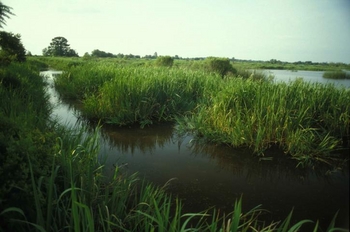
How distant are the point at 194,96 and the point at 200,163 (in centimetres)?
398

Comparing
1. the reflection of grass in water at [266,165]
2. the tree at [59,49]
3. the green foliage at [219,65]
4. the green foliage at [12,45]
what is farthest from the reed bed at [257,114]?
the tree at [59,49]

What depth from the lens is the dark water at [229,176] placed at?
8.64 ft

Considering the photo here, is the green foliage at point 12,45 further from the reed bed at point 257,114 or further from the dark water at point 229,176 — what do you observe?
the dark water at point 229,176

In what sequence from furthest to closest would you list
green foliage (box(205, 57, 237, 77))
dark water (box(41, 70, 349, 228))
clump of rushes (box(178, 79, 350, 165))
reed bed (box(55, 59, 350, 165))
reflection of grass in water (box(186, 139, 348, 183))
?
1. green foliage (box(205, 57, 237, 77))
2. reed bed (box(55, 59, 350, 165))
3. clump of rushes (box(178, 79, 350, 165))
4. reflection of grass in water (box(186, 139, 348, 183))
5. dark water (box(41, 70, 349, 228))

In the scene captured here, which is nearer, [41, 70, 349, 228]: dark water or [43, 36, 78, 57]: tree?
[41, 70, 349, 228]: dark water

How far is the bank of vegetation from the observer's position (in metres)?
1.50

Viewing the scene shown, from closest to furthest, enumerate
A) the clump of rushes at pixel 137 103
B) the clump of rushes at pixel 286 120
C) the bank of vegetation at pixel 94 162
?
the bank of vegetation at pixel 94 162
the clump of rushes at pixel 286 120
the clump of rushes at pixel 137 103

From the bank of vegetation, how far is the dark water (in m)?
0.20

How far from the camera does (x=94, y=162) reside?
2438 mm

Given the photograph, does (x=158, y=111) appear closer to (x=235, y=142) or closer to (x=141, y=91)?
(x=141, y=91)

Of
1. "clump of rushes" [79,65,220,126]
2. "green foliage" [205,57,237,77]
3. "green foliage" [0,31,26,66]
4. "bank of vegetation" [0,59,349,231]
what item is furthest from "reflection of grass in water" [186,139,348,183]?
"green foliage" [0,31,26,66]

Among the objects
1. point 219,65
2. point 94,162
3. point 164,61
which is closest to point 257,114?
point 94,162

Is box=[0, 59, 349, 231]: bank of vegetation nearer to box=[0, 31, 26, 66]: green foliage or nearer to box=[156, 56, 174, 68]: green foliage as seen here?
box=[0, 31, 26, 66]: green foliage

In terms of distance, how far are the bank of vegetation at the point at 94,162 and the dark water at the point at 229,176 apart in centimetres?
20
